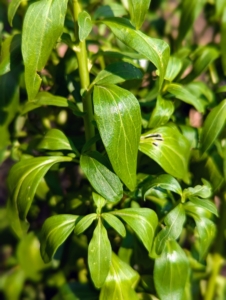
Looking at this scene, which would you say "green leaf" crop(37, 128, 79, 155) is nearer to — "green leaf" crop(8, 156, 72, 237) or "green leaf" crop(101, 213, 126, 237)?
"green leaf" crop(8, 156, 72, 237)

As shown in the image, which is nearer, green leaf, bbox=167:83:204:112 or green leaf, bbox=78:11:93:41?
green leaf, bbox=78:11:93:41

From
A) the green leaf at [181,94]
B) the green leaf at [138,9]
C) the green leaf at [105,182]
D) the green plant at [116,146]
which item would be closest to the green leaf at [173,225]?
the green plant at [116,146]

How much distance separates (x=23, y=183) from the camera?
113 cm

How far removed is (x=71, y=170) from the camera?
5.34 feet

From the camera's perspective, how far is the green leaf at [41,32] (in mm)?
959

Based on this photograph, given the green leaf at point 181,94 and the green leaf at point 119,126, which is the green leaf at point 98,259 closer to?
the green leaf at point 119,126

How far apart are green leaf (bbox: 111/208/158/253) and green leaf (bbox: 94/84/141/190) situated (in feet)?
0.31

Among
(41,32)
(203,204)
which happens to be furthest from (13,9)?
(203,204)

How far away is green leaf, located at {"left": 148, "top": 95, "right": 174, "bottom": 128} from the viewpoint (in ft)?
3.89

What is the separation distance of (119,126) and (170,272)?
355 mm

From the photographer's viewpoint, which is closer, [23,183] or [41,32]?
[41,32]

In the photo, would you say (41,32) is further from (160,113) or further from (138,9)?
(160,113)

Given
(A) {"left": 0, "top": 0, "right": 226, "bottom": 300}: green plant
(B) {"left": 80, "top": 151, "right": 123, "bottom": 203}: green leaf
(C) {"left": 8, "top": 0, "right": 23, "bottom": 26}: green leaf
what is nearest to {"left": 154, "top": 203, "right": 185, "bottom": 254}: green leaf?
(A) {"left": 0, "top": 0, "right": 226, "bottom": 300}: green plant

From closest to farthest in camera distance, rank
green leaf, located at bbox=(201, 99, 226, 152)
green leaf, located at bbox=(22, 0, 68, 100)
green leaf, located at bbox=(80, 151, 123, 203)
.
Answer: green leaf, located at bbox=(22, 0, 68, 100), green leaf, located at bbox=(80, 151, 123, 203), green leaf, located at bbox=(201, 99, 226, 152)
